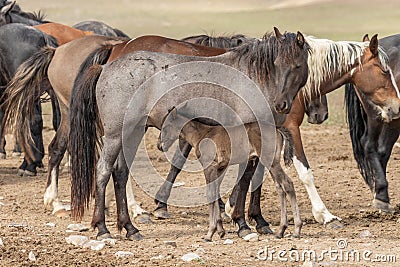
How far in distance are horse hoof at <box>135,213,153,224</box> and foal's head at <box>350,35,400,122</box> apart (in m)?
2.43

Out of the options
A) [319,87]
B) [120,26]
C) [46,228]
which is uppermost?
[319,87]

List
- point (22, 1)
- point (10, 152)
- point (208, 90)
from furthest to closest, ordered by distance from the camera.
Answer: point (22, 1) → point (10, 152) → point (208, 90)

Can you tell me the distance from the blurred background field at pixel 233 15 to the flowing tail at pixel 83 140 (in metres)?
27.6

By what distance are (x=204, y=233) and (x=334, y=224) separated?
4.20ft

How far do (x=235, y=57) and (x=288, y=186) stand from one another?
3.91 feet

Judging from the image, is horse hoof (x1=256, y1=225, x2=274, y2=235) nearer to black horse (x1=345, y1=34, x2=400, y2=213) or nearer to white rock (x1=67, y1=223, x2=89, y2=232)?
white rock (x1=67, y1=223, x2=89, y2=232)

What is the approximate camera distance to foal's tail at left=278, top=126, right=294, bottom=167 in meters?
7.31

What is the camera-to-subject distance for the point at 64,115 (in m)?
9.06

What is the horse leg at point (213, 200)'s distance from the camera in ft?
23.0

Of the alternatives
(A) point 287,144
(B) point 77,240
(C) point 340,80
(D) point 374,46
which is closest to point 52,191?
(B) point 77,240

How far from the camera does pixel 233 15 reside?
4534cm

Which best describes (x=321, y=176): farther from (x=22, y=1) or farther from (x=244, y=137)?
(x=22, y=1)

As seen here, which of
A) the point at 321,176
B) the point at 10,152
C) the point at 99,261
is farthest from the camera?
the point at 10,152

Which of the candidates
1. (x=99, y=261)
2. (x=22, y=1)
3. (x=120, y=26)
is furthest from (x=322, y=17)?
(x=99, y=261)
